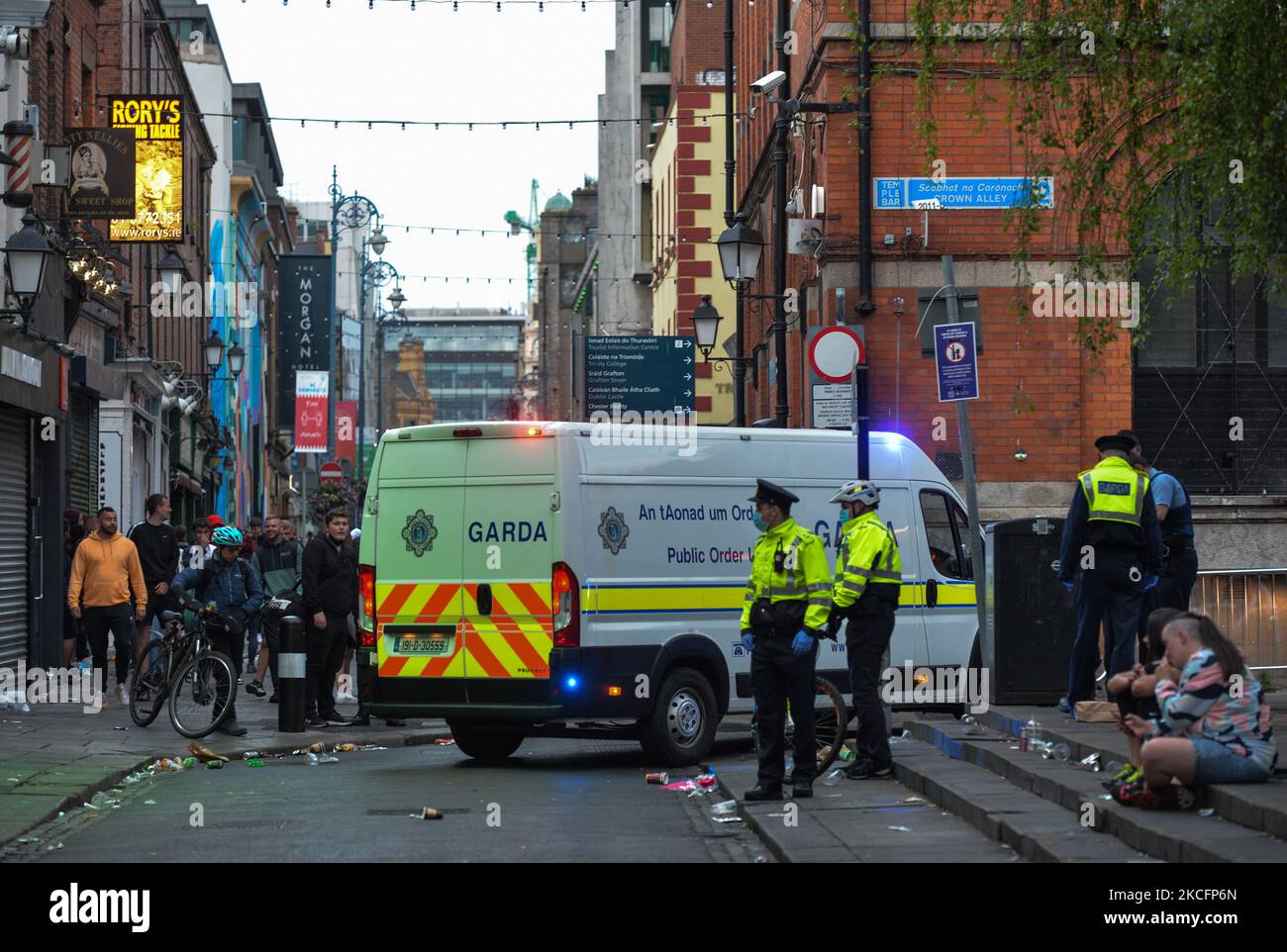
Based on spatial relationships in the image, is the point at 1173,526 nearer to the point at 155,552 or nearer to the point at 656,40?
the point at 155,552

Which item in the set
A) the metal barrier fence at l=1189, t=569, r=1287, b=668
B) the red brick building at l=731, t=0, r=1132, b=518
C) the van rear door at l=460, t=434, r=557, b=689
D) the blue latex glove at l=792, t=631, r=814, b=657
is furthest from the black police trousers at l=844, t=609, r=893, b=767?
the red brick building at l=731, t=0, r=1132, b=518

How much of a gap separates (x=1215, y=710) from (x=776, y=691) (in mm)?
2886

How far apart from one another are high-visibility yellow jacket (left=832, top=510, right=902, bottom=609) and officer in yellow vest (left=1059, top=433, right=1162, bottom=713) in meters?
1.26

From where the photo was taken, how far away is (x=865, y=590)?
41.0 ft

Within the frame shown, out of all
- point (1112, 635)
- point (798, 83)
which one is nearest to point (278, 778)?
point (1112, 635)

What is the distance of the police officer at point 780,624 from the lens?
11.6 m

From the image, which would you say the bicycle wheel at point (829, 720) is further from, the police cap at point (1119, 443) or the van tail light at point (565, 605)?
the police cap at point (1119, 443)

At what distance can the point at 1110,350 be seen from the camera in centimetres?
2517

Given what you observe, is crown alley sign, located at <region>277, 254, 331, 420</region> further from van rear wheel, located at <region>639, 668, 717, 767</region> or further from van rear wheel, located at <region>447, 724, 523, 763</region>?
van rear wheel, located at <region>639, 668, 717, 767</region>

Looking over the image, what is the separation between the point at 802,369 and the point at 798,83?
4.19 meters

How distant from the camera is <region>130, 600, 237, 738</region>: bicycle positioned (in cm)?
1639

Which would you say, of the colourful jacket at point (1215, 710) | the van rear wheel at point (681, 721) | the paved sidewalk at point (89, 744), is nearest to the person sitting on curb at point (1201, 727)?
the colourful jacket at point (1215, 710)

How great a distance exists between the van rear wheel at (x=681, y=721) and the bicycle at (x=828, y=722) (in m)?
0.62

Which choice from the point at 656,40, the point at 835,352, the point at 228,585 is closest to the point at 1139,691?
the point at 228,585
